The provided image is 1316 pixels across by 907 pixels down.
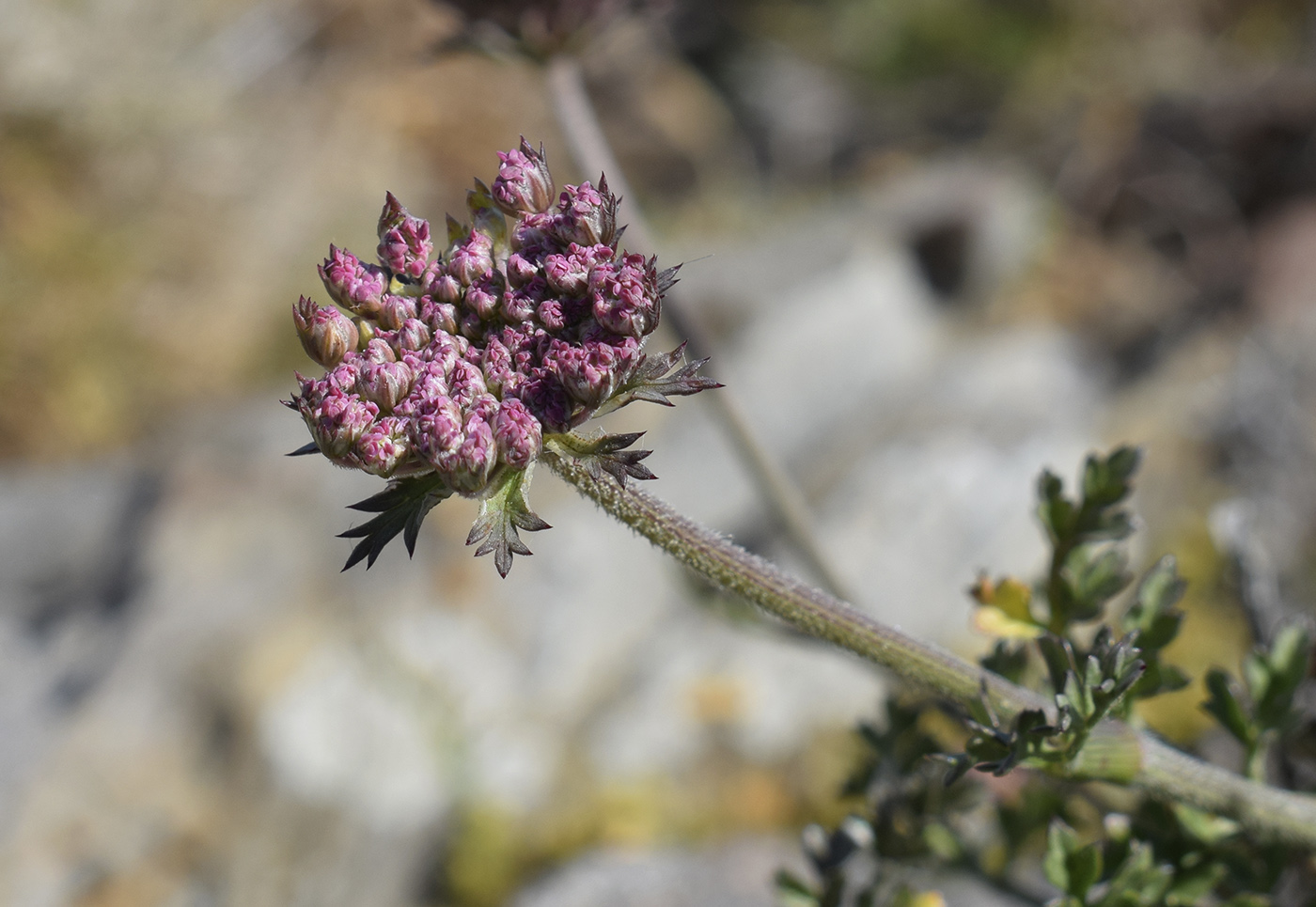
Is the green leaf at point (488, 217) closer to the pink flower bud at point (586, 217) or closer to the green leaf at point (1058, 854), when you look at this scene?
the pink flower bud at point (586, 217)

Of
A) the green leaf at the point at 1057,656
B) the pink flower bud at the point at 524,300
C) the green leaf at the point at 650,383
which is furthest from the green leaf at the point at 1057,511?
the pink flower bud at the point at 524,300

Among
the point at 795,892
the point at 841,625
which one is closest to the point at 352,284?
the point at 841,625

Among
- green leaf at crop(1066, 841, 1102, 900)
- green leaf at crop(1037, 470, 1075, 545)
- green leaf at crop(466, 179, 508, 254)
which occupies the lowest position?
green leaf at crop(1066, 841, 1102, 900)

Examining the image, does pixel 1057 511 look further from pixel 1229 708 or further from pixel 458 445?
pixel 458 445

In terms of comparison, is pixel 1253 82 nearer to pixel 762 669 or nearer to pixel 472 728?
pixel 762 669

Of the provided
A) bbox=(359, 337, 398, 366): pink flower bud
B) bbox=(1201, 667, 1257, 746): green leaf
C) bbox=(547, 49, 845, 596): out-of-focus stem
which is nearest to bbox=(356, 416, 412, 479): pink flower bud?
bbox=(359, 337, 398, 366): pink flower bud

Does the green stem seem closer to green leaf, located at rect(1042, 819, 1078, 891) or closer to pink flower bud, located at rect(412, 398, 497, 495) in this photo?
pink flower bud, located at rect(412, 398, 497, 495)

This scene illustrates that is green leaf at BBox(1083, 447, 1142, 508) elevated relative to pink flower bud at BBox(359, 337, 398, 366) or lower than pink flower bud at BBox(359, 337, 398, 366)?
elevated
